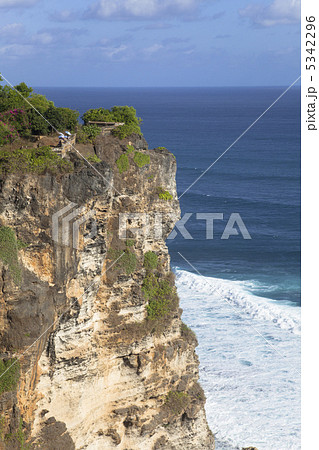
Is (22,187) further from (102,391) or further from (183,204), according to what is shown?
(183,204)

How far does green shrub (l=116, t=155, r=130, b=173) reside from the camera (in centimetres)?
2941

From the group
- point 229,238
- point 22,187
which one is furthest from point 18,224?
point 229,238

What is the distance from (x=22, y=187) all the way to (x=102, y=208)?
455 cm

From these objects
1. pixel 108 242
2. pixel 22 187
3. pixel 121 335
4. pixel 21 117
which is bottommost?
pixel 121 335

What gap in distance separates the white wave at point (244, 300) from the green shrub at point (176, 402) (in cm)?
2399

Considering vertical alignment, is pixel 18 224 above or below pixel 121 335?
above

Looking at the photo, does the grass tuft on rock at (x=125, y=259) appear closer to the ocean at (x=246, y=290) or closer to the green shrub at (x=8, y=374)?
the green shrub at (x=8, y=374)

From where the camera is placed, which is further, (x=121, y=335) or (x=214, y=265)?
(x=214, y=265)

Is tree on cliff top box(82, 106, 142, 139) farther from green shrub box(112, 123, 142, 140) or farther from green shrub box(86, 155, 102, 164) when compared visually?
green shrub box(86, 155, 102, 164)

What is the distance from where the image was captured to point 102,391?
99.0 feet

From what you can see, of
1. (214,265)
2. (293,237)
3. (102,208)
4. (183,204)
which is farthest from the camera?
(183,204)

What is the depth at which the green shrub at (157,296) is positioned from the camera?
31.2 meters

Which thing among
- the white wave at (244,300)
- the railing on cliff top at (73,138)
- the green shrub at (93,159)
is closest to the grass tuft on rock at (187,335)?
the green shrub at (93,159)

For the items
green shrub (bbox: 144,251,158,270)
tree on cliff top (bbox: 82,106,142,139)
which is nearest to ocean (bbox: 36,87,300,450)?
green shrub (bbox: 144,251,158,270)
